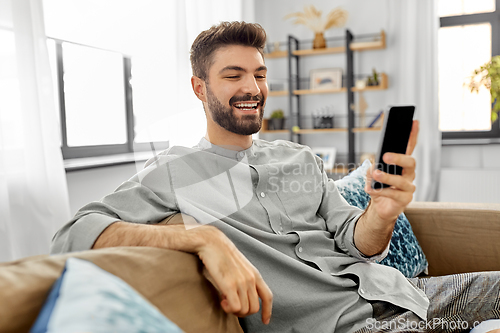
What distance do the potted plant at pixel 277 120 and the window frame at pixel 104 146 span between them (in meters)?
1.60

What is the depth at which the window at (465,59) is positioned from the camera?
3.66m

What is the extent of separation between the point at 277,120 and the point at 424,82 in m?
1.32

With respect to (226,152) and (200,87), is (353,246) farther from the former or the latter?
Answer: (200,87)

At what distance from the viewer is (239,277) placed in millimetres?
763

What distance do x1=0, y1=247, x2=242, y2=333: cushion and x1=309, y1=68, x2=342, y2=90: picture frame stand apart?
11.0 ft

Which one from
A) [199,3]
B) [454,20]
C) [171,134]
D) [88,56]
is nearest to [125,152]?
[171,134]

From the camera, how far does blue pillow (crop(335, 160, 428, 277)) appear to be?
1.45 meters

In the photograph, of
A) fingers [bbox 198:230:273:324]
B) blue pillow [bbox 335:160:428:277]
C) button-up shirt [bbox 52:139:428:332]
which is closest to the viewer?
fingers [bbox 198:230:273:324]

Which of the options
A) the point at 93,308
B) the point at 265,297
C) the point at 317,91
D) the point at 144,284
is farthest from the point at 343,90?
the point at 93,308

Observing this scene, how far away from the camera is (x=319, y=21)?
3.86m

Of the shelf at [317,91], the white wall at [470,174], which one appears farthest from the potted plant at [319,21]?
the white wall at [470,174]

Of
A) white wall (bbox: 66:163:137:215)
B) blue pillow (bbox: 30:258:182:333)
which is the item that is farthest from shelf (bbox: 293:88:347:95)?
blue pillow (bbox: 30:258:182:333)

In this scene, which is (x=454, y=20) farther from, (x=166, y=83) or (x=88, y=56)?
(x=88, y=56)

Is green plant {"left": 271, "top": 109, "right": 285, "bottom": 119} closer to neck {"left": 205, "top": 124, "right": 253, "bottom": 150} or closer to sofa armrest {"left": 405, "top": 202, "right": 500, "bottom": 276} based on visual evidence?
sofa armrest {"left": 405, "top": 202, "right": 500, "bottom": 276}
